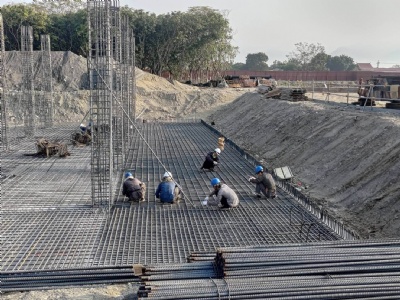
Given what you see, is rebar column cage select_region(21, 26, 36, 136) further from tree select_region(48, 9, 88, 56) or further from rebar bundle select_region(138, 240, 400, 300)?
tree select_region(48, 9, 88, 56)

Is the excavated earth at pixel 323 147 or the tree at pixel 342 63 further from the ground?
the tree at pixel 342 63

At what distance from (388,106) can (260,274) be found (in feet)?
44.7

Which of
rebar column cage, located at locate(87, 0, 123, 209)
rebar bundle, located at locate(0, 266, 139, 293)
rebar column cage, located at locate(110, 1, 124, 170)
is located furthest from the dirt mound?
rebar bundle, located at locate(0, 266, 139, 293)

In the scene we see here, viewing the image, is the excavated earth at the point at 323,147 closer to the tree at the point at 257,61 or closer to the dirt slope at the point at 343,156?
the dirt slope at the point at 343,156

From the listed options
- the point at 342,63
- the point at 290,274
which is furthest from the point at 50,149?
the point at 342,63

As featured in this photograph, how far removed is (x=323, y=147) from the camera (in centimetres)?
1288

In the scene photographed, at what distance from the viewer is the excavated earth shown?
816cm

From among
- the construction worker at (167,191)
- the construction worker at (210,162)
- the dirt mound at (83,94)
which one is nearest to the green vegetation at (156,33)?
the dirt mound at (83,94)

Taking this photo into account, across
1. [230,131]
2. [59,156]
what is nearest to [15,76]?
[230,131]

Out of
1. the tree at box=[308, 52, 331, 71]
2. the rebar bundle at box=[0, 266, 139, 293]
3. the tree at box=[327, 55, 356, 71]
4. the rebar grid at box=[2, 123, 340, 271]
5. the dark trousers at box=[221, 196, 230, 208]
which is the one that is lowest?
the rebar bundle at box=[0, 266, 139, 293]

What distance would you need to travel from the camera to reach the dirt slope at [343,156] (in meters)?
8.46

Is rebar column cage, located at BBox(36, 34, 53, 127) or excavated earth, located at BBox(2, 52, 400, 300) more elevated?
rebar column cage, located at BBox(36, 34, 53, 127)

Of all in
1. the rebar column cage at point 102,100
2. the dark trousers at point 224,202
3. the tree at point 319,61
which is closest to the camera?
the rebar column cage at point 102,100

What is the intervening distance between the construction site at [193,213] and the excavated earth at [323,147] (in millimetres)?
44
